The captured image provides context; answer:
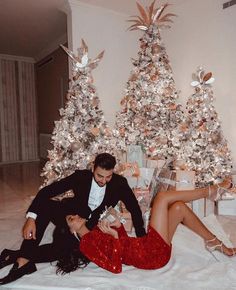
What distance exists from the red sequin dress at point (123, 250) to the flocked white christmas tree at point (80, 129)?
182cm

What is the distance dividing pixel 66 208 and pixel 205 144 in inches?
81.1

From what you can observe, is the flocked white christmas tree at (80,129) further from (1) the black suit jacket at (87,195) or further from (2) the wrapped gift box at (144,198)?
(1) the black suit jacket at (87,195)

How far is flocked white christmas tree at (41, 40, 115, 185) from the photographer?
3.62 m

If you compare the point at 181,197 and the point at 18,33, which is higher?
the point at 18,33

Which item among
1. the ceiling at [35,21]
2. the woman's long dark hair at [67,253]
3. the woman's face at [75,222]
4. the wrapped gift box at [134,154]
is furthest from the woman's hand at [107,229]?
the ceiling at [35,21]

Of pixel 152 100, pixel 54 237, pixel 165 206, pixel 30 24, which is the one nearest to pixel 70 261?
pixel 54 237

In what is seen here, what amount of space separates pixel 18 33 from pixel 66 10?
1.86 meters

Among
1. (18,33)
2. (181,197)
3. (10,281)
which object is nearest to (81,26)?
(18,33)

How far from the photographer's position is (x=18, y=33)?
5910 mm

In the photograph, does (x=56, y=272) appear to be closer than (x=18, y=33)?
Yes

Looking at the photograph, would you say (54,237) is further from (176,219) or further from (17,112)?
(17,112)

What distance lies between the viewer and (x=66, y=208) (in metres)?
2.14

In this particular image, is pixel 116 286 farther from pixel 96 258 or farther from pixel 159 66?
pixel 159 66

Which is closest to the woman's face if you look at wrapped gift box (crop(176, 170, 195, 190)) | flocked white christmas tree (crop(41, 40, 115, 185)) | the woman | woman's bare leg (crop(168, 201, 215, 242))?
the woman
